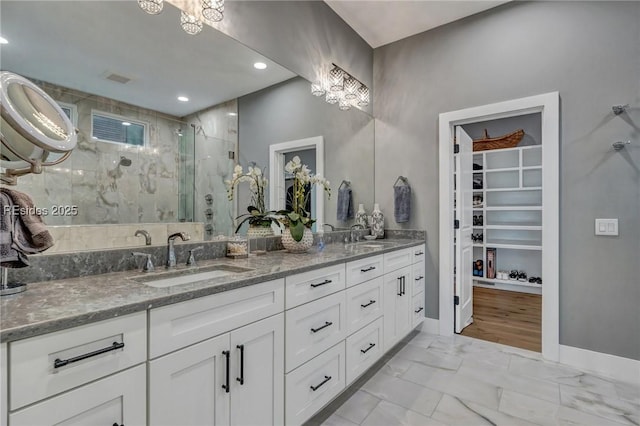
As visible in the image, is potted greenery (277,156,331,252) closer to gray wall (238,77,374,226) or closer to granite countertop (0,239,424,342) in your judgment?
gray wall (238,77,374,226)

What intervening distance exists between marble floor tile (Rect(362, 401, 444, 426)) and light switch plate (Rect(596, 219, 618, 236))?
1807 millimetres

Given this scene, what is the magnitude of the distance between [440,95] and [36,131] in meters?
2.99

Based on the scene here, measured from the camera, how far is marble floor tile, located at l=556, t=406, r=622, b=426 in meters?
1.71

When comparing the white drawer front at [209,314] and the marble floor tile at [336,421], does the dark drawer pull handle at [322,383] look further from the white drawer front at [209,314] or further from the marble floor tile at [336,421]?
the white drawer front at [209,314]

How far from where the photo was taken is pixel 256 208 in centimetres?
219

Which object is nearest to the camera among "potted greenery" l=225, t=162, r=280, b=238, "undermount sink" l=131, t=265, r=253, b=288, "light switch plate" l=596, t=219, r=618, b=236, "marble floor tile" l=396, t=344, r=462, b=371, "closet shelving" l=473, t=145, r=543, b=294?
"undermount sink" l=131, t=265, r=253, b=288

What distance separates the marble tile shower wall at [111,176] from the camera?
4.15ft

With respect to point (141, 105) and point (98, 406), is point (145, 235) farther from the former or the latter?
point (98, 406)

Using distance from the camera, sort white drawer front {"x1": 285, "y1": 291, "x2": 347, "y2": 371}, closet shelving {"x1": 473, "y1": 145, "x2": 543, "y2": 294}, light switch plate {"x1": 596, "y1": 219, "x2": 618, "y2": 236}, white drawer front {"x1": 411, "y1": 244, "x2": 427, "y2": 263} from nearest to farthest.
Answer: white drawer front {"x1": 285, "y1": 291, "x2": 347, "y2": 371} < light switch plate {"x1": 596, "y1": 219, "x2": 618, "y2": 236} < white drawer front {"x1": 411, "y1": 244, "x2": 427, "y2": 263} < closet shelving {"x1": 473, "y1": 145, "x2": 543, "y2": 294}

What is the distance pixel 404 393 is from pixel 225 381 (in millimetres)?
1312

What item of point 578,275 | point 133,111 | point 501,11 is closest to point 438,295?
point 578,275

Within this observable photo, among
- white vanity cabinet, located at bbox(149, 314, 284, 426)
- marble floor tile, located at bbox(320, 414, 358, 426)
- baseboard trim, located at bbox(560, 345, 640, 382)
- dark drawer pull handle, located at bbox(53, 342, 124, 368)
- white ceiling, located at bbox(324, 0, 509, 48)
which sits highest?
white ceiling, located at bbox(324, 0, 509, 48)

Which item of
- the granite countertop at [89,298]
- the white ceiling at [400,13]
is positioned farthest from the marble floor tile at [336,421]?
the white ceiling at [400,13]

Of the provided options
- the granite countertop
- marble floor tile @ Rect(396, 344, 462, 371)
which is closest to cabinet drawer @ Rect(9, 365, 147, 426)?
the granite countertop
